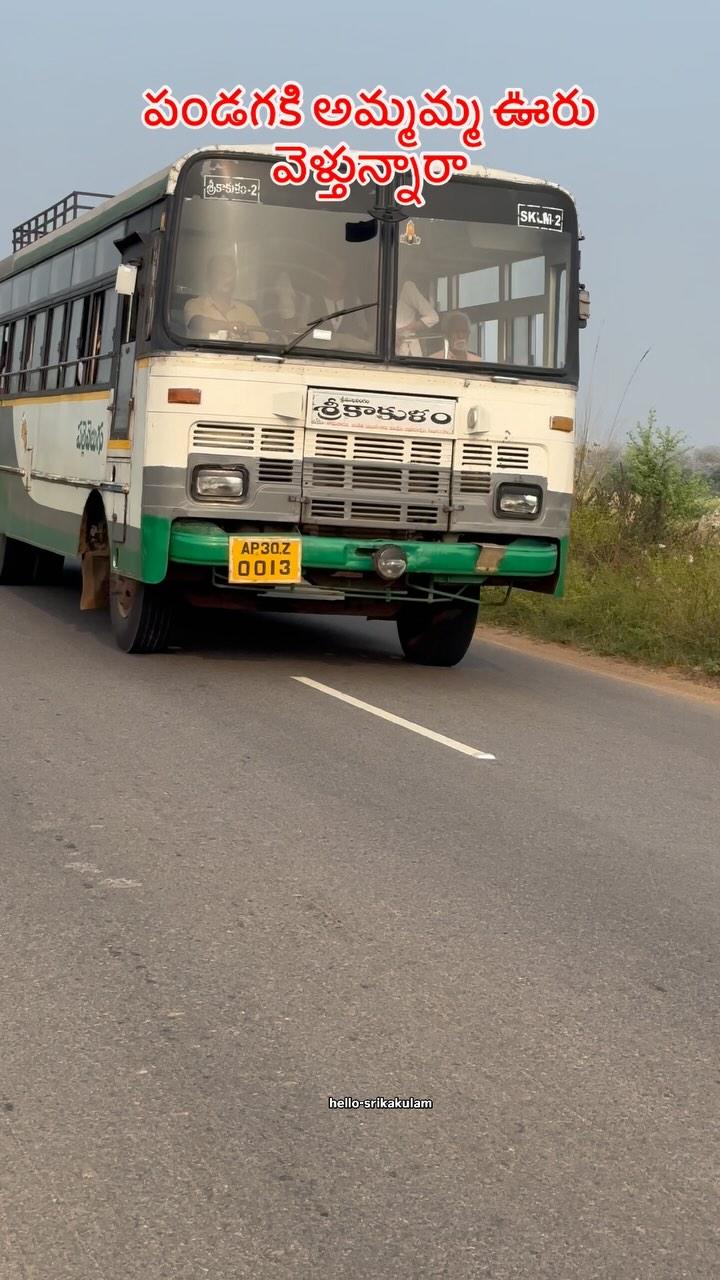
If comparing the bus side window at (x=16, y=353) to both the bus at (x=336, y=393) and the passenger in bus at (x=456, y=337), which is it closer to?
the bus at (x=336, y=393)

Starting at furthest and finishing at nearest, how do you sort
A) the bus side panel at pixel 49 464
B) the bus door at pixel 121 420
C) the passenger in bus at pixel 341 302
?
the bus side panel at pixel 49 464 → the bus door at pixel 121 420 → the passenger in bus at pixel 341 302

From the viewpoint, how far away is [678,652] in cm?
1334

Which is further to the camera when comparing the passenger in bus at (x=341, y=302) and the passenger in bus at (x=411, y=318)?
the passenger in bus at (x=411, y=318)

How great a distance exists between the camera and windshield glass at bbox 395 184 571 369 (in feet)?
34.3

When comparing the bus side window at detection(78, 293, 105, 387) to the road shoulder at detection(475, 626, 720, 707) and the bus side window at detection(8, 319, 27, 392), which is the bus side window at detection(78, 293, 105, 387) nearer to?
the bus side window at detection(8, 319, 27, 392)

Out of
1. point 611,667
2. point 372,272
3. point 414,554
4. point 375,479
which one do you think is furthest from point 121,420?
point 611,667

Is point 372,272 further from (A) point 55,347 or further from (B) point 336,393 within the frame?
(A) point 55,347

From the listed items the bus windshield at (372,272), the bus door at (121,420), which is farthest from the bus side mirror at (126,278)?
the bus windshield at (372,272)

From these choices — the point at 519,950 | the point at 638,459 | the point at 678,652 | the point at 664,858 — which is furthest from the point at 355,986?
the point at 638,459

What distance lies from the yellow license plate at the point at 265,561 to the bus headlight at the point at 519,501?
1.35 m

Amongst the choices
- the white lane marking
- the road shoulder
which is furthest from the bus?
the road shoulder

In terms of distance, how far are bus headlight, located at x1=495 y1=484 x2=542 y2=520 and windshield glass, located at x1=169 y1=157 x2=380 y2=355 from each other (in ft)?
4.39

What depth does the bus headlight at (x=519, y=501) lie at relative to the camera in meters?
10.6

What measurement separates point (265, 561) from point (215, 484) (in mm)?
554
